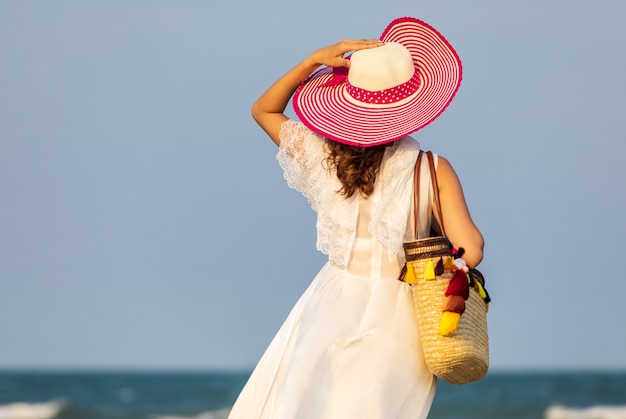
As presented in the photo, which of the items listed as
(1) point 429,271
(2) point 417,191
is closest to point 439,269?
→ (1) point 429,271

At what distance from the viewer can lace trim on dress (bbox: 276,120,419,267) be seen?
12.7ft

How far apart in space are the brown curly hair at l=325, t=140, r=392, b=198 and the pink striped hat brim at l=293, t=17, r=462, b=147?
0.27ft

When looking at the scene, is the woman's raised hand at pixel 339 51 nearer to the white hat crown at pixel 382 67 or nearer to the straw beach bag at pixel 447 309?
the white hat crown at pixel 382 67

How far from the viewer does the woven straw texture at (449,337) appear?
365 centimetres

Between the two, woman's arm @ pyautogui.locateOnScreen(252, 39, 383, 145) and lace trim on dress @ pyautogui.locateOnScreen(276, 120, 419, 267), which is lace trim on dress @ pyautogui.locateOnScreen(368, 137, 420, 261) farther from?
woman's arm @ pyautogui.locateOnScreen(252, 39, 383, 145)

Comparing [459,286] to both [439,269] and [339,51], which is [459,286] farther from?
[339,51]

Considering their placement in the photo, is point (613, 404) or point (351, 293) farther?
point (613, 404)

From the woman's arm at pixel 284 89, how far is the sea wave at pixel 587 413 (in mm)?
17942

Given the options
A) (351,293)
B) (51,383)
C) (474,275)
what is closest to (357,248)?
(351,293)

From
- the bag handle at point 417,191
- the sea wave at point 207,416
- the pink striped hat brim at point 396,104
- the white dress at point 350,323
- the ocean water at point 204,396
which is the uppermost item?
the pink striped hat brim at point 396,104

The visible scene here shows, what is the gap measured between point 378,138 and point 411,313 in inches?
22.2

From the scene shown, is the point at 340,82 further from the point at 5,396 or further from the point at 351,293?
the point at 5,396

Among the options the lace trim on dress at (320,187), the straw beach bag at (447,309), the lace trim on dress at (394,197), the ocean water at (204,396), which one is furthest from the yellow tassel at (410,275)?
the ocean water at (204,396)

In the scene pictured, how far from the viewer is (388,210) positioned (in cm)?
388
